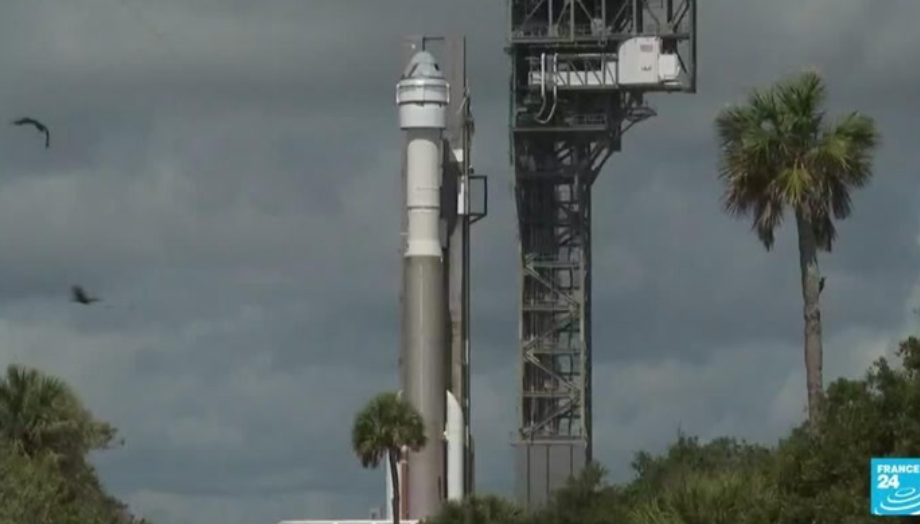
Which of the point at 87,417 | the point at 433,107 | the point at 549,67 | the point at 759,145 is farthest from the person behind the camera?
the point at 549,67

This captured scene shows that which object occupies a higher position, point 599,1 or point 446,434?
point 599,1

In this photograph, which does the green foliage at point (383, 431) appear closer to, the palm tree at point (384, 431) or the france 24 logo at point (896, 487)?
the palm tree at point (384, 431)

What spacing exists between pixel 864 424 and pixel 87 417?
2813 cm

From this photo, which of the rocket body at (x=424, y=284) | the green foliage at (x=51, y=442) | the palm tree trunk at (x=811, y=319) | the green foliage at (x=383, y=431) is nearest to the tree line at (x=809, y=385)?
the palm tree trunk at (x=811, y=319)

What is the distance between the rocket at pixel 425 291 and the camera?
131125mm

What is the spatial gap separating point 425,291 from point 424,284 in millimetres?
375

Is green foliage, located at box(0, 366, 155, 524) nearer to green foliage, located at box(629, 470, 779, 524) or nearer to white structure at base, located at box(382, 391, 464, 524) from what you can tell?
green foliage, located at box(629, 470, 779, 524)

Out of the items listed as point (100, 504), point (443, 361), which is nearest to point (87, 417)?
point (100, 504)

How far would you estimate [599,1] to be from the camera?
144 meters

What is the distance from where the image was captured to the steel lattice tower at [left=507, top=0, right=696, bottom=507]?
5571 inches

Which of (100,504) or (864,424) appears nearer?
(864,424)

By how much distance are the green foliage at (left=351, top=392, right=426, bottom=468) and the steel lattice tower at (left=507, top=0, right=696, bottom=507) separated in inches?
1088

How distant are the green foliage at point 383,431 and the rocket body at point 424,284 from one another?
16.6m

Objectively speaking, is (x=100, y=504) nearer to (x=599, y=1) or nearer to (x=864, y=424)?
(x=864, y=424)
